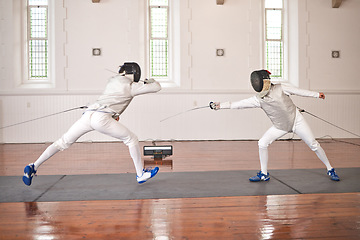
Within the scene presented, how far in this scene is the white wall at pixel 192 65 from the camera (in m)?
6.78

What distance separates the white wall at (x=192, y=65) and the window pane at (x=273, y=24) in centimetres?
27

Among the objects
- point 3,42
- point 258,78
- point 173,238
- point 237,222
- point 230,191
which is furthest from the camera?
point 3,42

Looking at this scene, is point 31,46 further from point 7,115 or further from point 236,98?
point 236,98

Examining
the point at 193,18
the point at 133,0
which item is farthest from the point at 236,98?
the point at 133,0

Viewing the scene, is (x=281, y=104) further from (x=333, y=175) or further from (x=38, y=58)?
(x=38, y=58)

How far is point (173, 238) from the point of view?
1.77 metres

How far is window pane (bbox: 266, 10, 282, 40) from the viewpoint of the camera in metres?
7.47

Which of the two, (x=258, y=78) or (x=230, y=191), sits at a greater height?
(x=258, y=78)

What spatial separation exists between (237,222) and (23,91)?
598 cm

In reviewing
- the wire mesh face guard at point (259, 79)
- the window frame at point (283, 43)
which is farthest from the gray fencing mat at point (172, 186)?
the window frame at point (283, 43)

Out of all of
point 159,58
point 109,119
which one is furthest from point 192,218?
point 159,58

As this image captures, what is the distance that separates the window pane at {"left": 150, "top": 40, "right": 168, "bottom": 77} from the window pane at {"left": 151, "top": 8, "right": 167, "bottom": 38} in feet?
0.51

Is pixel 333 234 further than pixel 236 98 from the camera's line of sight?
No

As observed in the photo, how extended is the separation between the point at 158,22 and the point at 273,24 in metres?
2.53
